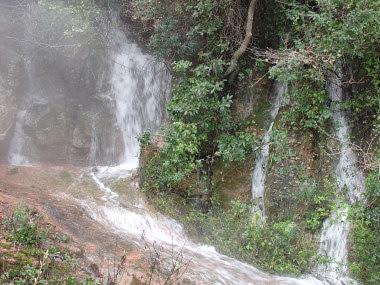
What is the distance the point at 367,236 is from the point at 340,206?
0.66 m

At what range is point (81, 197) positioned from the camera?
29.0 ft

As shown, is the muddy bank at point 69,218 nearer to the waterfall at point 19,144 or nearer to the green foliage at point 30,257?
the green foliage at point 30,257

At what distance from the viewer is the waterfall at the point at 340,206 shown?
7.55 m

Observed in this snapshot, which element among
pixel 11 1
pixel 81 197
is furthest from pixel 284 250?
pixel 11 1

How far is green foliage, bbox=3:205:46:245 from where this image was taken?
525 centimetres

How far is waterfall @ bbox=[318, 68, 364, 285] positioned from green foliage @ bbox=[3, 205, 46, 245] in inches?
197

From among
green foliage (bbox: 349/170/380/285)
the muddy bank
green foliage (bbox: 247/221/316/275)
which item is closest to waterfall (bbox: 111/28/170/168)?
the muddy bank

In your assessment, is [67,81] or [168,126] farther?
[67,81]

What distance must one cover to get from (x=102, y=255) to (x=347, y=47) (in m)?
5.73

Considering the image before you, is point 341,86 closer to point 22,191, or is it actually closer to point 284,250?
point 284,250

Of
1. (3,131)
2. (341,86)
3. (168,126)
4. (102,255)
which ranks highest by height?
(341,86)

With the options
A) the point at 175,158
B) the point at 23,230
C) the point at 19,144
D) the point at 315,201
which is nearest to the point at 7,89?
the point at 19,144

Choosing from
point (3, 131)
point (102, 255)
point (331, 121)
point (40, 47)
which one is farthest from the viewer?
point (40, 47)

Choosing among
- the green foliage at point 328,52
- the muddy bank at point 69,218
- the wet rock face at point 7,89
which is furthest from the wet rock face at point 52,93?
the green foliage at point 328,52
